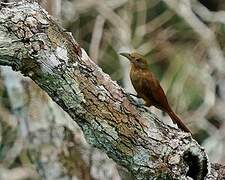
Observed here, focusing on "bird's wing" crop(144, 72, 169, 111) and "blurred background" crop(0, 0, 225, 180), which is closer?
"bird's wing" crop(144, 72, 169, 111)

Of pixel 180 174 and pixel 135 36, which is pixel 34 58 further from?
pixel 135 36

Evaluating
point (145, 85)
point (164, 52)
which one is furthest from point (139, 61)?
point (164, 52)

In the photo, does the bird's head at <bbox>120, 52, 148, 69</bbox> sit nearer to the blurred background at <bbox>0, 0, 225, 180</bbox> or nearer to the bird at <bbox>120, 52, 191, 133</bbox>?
the bird at <bbox>120, 52, 191, 133</bbox>

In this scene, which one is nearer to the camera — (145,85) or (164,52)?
(145,85)

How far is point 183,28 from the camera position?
18.7 feet

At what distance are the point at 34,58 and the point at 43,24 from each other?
9 centimetres

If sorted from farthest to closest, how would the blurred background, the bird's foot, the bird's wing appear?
the blurred background
the bird's wing
the bird's foot

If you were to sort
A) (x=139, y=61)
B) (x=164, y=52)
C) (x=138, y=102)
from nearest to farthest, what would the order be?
(x=138, y=102) → (x=139, y=61) → (x=164, y=52)

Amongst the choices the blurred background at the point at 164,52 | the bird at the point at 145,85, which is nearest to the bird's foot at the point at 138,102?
the bird at the point at 145,85

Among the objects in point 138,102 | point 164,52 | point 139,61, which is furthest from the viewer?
point 164,52

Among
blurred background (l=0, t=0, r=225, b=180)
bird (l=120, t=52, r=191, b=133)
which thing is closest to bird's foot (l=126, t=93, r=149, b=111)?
bird (l=120, t=52, r=191, b=133)

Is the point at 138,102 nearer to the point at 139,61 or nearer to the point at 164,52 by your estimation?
the point at 139,61

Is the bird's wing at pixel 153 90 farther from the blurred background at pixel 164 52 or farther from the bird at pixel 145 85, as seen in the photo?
the blurred background at pixel 164 52

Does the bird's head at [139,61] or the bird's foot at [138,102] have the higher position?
the bird's head at [139,61]
